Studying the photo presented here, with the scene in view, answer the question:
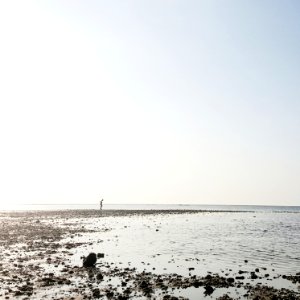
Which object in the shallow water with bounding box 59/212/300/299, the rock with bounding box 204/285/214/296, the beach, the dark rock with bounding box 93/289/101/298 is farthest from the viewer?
the shallow water with bounding box 59/212/300/299

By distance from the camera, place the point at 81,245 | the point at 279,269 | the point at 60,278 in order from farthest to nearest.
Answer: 1. the point at 81,245
2. the point at 279,269
3. the point at 60,278

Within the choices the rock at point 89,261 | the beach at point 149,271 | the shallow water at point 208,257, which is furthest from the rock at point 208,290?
the rock at point 89,261

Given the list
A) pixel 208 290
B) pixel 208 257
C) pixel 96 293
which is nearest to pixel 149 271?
pixel 208 290

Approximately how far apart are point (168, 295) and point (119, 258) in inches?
540

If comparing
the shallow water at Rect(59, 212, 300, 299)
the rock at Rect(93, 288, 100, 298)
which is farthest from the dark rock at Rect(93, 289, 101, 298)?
the shallow water at Rect(59, 212, 300, 299)

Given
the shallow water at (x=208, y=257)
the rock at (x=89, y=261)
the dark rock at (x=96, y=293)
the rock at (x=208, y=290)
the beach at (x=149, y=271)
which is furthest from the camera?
the rock at (x=89, y=261)

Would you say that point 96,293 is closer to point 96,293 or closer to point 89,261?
point 96,293

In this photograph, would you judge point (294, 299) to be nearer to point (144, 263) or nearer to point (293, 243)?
point (144, 263)

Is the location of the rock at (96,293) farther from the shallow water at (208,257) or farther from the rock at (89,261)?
the rock at (89,261)

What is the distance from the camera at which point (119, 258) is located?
110 ft

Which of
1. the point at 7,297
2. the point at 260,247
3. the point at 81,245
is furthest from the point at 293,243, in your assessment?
the point at 7,297

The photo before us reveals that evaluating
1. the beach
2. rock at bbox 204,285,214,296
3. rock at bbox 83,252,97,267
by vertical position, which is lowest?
rock at bbox 204,285,214,296

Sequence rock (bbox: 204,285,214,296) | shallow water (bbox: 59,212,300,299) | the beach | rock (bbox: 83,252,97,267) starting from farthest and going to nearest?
rock (bbox: 83,252,97,267) → shallow water (bbox: 59,212,300,299) → rock (bbox: 204,285,214,296) → the beach

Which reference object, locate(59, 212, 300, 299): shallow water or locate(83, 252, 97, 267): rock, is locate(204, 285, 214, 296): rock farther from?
locate(83, 252, 97, 267): rock
